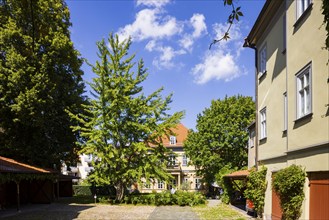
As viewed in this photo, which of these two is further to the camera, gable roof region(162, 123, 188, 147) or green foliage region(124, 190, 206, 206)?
gable roof region(162, 123, 188, 147)

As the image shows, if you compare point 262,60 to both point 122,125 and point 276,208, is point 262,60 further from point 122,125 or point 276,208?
point 122,125

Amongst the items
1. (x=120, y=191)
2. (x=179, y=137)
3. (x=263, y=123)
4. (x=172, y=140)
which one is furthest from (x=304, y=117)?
(x=179, y=137)

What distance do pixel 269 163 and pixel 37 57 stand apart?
1986cm

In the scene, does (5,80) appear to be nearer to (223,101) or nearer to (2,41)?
(2,41)

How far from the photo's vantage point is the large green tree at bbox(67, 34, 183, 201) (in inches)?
1062

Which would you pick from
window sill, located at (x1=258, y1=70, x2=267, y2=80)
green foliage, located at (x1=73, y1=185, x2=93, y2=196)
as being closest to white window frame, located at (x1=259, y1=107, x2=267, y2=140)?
window sill, located at (x1=258, y1=70, x2=267, y2=80)

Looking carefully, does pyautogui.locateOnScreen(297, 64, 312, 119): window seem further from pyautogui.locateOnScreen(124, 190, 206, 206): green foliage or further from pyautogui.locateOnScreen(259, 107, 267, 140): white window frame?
pyautogui.locateOnScreen(124, 190, 206, 206): green foliage

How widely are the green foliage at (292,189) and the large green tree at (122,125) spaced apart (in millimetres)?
17431

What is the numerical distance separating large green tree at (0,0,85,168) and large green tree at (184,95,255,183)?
15226 mm

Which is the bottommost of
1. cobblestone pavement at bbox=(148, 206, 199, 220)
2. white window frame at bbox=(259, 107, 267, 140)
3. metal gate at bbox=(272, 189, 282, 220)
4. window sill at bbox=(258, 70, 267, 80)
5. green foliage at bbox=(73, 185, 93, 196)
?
green foliage at bbox=(73, 185, 93, 196)

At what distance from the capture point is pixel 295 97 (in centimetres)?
1040

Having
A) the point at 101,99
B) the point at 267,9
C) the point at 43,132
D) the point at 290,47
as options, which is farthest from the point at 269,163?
the point at 43,132

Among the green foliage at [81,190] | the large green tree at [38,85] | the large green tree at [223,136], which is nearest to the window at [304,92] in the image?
the large green tree at [38,85]

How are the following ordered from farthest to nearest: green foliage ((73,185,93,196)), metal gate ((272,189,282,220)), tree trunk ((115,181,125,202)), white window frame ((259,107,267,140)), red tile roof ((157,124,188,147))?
red tile roof ((157,124,188,147))
green foliage ((73,185,93,196))
tree trunk ((115,181,125,202))
white window frame ((259,107,267,140))
metal gate ((272,189,282,220))
